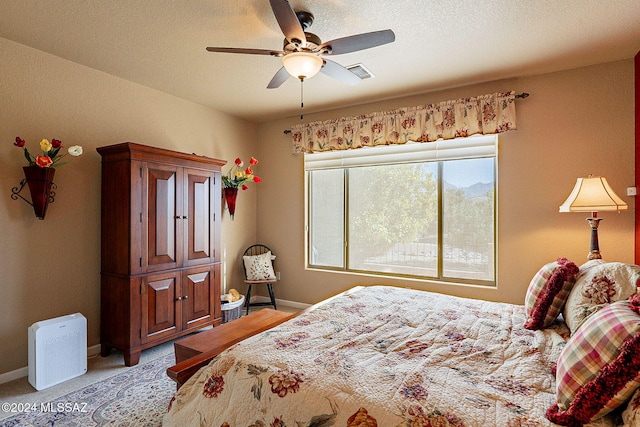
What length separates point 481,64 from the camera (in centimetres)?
305

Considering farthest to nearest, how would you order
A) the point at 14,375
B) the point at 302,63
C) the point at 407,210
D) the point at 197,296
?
the point at 407,210, the point at 197,296, the point at 14,375, the point at 302,63

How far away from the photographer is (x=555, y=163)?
3.19 meters

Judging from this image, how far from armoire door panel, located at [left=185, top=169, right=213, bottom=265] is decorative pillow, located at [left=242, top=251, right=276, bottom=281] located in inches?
33.1

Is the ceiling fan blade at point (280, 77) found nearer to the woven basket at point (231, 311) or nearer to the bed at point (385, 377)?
the bed at point (385, 377)

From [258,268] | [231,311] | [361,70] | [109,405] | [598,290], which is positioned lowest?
[109,405]

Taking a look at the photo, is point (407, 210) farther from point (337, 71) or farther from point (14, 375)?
point (14, 375)

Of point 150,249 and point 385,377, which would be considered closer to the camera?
point 385,377

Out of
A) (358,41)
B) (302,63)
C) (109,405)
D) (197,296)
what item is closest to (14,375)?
(109,405)

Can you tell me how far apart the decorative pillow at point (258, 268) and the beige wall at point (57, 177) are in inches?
67.1

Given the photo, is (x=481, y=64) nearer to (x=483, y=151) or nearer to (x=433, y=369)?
(x=483, y=151)

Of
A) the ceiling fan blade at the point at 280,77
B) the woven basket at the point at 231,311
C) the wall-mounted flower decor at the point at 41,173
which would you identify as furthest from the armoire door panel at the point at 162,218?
the ceiling fan blade at the point at 280,77

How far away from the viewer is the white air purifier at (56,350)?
8.20ft

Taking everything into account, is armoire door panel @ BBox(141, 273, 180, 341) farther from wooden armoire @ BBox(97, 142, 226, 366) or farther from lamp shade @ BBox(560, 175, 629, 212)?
lamp shade @ BBox(560, 175, 629, 212)

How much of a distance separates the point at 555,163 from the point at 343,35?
91.4 inches
